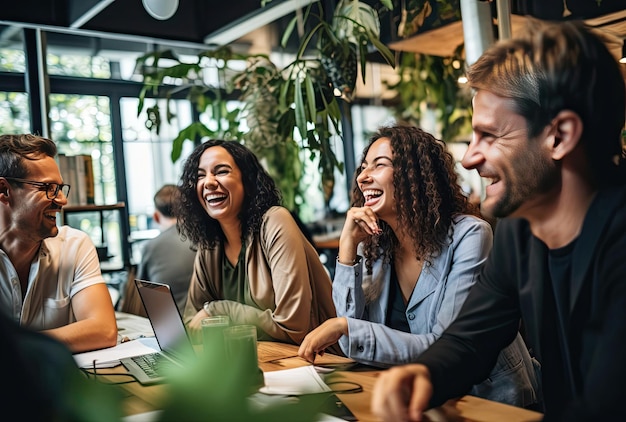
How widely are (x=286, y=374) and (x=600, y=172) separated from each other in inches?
37.6

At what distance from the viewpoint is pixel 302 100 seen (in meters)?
3.52

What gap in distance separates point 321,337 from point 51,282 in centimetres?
127

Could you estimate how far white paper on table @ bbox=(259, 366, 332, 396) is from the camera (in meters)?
1.50

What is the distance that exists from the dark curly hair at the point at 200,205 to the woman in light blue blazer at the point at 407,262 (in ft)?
1.90

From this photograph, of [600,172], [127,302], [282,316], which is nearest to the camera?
[600,172]

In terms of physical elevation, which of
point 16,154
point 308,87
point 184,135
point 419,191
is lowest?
point 419,191

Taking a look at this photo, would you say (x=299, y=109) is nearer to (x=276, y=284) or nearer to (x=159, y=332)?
(x=276, y=284)

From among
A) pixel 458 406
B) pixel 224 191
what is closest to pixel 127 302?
pixel 224 191

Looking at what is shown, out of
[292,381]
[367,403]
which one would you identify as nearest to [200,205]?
[292,381]

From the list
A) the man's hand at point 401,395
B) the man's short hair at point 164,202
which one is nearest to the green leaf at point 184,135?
the man's short hair at point 164,202

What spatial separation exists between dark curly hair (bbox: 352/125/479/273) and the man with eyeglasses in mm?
1094

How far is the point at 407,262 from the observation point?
2.14 m

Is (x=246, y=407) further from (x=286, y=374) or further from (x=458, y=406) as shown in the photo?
(x=286, y=374)

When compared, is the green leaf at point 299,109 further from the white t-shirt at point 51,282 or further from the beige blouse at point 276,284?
the white t-shirt at point 51,282
